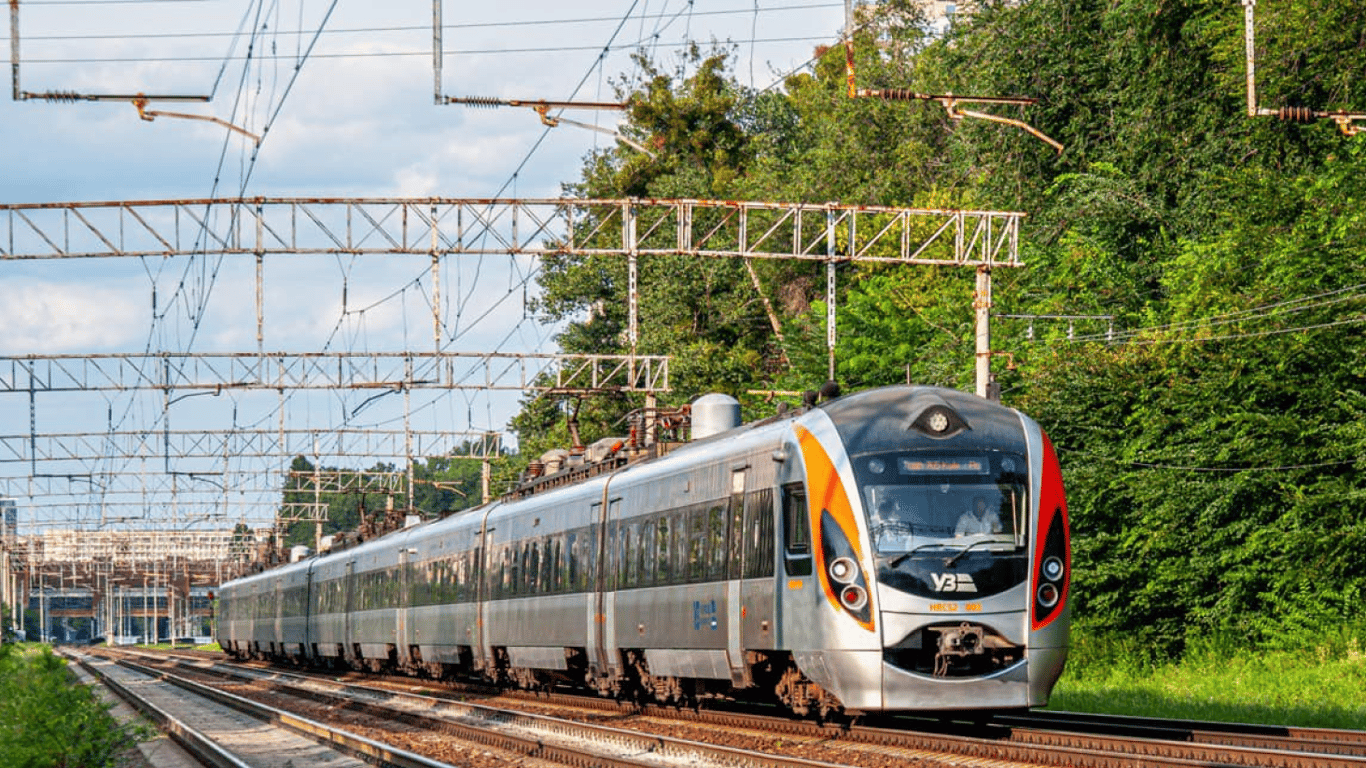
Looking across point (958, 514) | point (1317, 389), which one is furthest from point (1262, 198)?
point (958, 514)

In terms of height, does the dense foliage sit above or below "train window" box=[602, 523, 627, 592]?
above

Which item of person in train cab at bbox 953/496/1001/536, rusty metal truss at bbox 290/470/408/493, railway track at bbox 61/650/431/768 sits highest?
rusty metal truss at bbox 290/470/408/493

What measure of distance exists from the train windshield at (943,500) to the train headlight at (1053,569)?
0.34 metres

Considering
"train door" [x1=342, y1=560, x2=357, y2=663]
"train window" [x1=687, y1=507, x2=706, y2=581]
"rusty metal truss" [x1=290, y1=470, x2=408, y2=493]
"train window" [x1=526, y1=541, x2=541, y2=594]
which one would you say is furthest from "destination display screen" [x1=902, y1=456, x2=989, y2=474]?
"rusty metal truss" [x1=290, y1=470, x2=408, y2=493]

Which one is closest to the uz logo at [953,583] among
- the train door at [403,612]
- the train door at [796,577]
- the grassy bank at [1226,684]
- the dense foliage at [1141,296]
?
the train door at [796,577]

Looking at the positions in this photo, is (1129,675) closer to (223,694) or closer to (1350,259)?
(1350,259)

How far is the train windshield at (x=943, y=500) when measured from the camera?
55.6ft

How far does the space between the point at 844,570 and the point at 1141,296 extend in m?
25.4

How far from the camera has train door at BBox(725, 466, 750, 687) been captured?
1948 centimetres

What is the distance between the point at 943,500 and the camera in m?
17.1

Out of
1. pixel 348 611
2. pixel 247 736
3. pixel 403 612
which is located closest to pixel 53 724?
pixel 247 736

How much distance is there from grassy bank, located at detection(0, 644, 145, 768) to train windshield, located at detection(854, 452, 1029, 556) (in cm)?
805

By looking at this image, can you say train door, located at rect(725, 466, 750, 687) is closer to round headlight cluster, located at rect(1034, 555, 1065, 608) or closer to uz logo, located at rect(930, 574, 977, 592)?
uz logo, located at rect(930, 574, 977, 592)

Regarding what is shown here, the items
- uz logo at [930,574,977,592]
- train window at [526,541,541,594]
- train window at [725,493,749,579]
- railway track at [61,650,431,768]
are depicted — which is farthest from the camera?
train window at [526,541,541,594]
